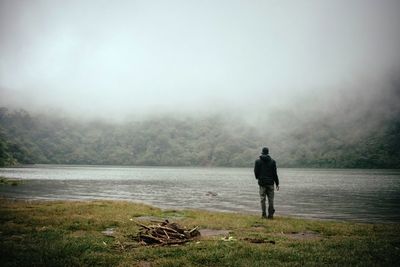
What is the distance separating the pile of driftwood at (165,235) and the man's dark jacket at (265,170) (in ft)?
29.9

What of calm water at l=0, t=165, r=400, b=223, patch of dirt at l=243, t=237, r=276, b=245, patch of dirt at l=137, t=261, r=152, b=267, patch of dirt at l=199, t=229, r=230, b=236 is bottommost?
calm water at l=0, t=165, r=400, b=223

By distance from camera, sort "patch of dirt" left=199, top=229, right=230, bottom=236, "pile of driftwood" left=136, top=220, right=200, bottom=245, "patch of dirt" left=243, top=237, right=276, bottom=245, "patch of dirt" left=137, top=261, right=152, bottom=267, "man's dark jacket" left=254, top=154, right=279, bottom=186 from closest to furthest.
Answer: "patch of dirt" left=137, top=261, right=152, bottom=267, "pile of driftwood" left=136, top=220, right=200, bottom=245, "patch of dirt" left=243, top=237, right=276, bottom=245, "patch of dirt" left=199, top=229, right=230, bottom=236, "man's dark jacket" left=254, top=154, right=279, bottom=186

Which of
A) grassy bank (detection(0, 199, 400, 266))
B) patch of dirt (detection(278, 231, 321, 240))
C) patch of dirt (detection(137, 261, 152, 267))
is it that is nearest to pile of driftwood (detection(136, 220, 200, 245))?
grassy bank (detection(0, 199, 400, 266))

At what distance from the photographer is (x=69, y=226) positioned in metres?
22.3

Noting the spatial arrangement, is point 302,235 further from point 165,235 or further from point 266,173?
point 165,235

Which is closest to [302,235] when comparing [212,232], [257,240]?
[257,240]

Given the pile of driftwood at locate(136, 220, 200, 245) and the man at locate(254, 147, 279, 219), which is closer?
the pile of driftwood at locate(136, 220, 200, 245)

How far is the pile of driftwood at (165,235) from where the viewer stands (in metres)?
16.9

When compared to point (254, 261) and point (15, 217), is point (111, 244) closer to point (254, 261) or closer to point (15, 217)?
point (254, 261)

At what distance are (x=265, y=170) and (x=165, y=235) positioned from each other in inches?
451

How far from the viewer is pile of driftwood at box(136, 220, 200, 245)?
16.9m

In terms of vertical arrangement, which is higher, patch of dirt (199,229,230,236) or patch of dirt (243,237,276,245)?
patch of dirt (243,237,276,245)

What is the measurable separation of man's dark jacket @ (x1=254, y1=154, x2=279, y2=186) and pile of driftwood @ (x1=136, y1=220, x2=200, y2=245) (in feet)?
29.9

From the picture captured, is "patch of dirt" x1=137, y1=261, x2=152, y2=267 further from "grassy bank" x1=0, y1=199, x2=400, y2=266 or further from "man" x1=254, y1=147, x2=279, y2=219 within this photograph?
"man" x1=254, y1=147, x2=279, y2=219
